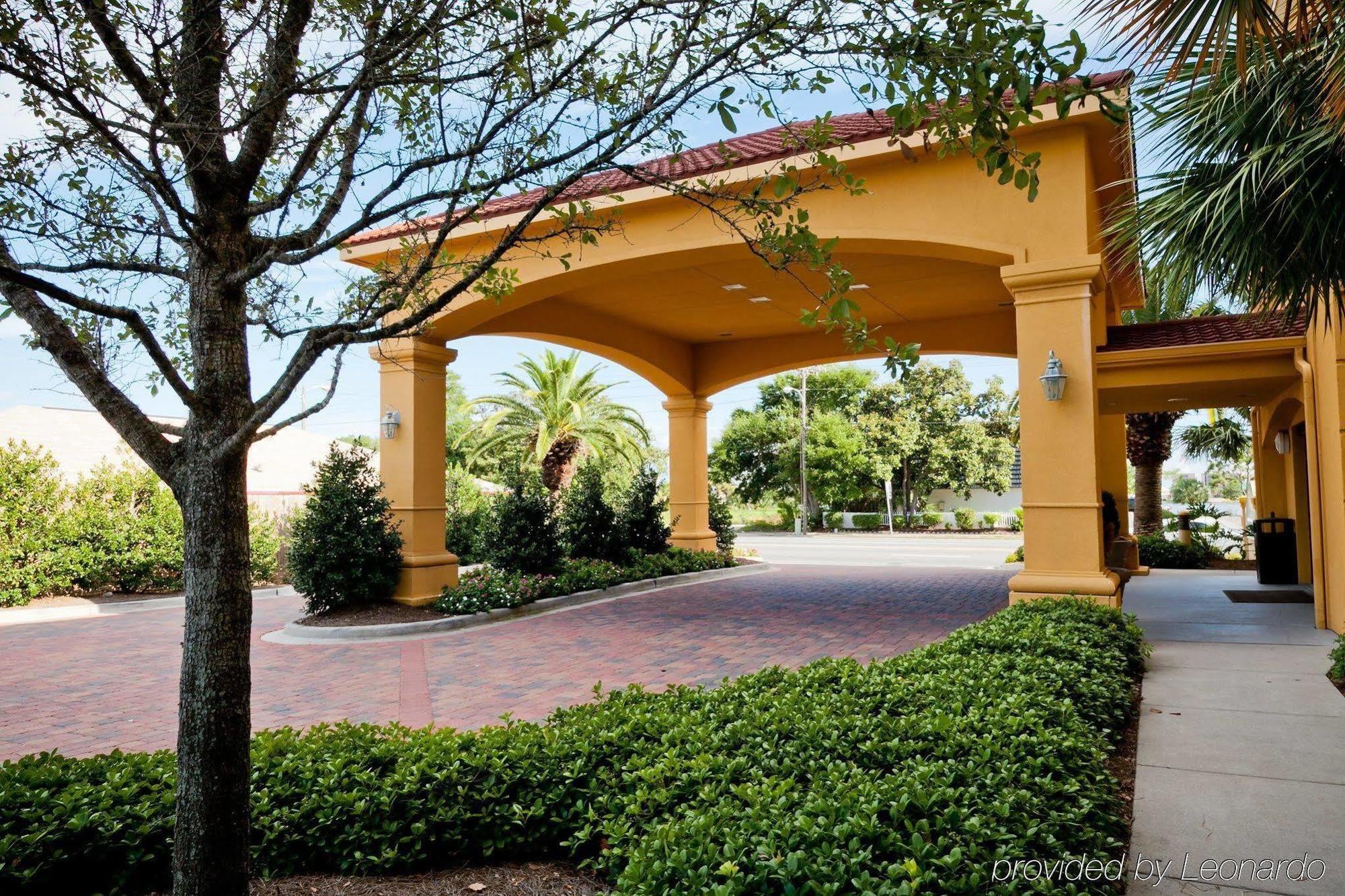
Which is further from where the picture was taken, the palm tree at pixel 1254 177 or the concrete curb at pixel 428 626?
the concrete curb at pixel 428 626

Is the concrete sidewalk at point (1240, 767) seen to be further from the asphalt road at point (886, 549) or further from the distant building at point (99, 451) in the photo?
the distant building at point (99, 451)

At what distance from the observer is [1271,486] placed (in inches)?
606

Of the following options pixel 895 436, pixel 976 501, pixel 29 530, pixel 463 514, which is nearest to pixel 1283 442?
pixel 463 514

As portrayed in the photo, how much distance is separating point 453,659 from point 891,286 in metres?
8.86

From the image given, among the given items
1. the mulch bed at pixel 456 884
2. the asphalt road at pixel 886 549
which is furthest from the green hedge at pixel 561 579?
the mulch bed at pixel 456 884

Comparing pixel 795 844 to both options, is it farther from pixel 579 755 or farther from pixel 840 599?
→ pixel 840 599

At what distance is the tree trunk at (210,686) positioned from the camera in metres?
2.92

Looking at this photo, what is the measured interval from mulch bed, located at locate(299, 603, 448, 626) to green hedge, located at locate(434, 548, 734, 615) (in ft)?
1.00

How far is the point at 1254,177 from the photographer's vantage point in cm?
546

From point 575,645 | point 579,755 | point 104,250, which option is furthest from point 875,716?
point 575,645

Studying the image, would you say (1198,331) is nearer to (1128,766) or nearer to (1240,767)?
(1240,767)

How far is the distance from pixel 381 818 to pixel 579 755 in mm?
934

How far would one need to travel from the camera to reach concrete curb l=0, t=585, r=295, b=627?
12.6 metres

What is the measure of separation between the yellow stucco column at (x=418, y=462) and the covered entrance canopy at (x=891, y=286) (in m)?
0.03
